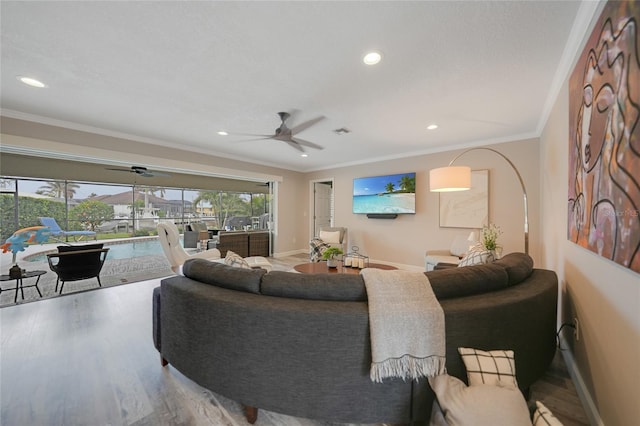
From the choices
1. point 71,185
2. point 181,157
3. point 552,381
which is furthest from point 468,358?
point 71,185

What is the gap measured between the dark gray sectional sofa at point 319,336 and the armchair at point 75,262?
3.13 metres

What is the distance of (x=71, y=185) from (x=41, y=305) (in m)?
4.39

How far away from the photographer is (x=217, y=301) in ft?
4.49

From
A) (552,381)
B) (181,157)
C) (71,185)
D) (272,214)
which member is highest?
(181,157)

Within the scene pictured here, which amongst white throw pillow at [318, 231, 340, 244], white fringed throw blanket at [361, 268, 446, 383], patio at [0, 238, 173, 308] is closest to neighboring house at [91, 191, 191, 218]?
patio at [0, 238, 173, 308]

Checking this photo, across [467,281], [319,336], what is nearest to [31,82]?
[319,336]

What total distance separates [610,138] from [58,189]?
29.3 ft

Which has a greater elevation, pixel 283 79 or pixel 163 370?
pixel 283 79

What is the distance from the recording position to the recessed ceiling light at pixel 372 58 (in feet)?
6.23

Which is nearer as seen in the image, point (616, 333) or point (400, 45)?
point (616, 333)

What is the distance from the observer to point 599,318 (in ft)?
4.50

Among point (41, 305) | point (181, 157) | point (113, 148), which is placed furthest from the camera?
point (181, 157)

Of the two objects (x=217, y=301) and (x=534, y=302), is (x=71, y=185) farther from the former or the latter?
(x=534, y=302)

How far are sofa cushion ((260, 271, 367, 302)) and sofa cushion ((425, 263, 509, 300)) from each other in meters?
0.45
